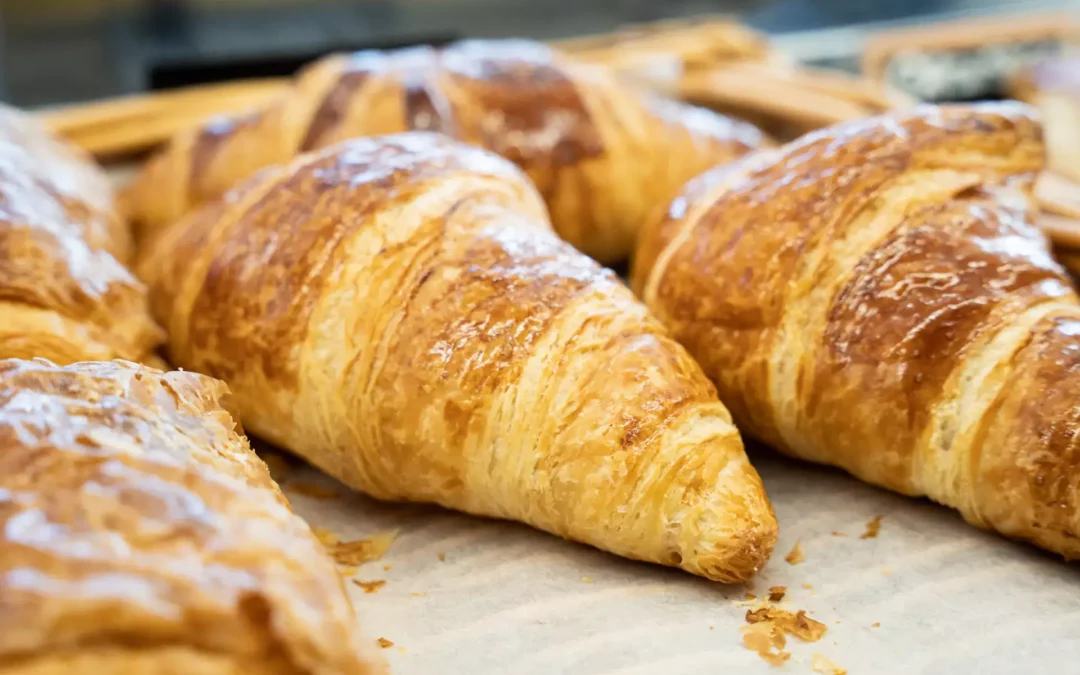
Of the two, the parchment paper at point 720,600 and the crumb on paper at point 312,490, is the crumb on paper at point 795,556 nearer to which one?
the parchment paper at point 720,600

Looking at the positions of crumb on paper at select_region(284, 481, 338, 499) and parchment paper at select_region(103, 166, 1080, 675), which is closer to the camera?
parchment paper at select_region(103, 166, 1080, 675)

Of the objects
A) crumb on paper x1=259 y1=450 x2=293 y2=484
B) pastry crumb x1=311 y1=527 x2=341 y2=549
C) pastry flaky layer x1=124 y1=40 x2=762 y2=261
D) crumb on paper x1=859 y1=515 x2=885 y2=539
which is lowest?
pastry crumb x1=311 y1=527 x2=341 y2=549

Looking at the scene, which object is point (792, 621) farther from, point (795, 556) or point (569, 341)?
point (569, 341)

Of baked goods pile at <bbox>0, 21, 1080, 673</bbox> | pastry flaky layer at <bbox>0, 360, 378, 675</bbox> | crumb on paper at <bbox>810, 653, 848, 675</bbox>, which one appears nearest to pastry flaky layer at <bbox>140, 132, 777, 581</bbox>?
baked goods pile at <bbox>0, 21, 1080, 673</bbox>

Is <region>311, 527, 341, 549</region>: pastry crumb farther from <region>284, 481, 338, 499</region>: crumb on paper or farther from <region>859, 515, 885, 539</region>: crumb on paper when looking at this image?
<region>859, 515, 885, 539</region>: crumb on paper

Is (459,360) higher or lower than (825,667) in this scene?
higher

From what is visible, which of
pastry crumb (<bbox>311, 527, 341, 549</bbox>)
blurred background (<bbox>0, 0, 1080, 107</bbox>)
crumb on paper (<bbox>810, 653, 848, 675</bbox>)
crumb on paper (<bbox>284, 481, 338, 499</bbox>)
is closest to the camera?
crumb on paper (<bbox>810, 653, 848, 675</bbox>)

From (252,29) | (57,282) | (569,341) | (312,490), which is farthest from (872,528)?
(252,29)

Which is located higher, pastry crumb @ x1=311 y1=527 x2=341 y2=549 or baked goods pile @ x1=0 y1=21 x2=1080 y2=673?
baked goods pile @ x1=0 y1=21 x2=1080 y2=673
